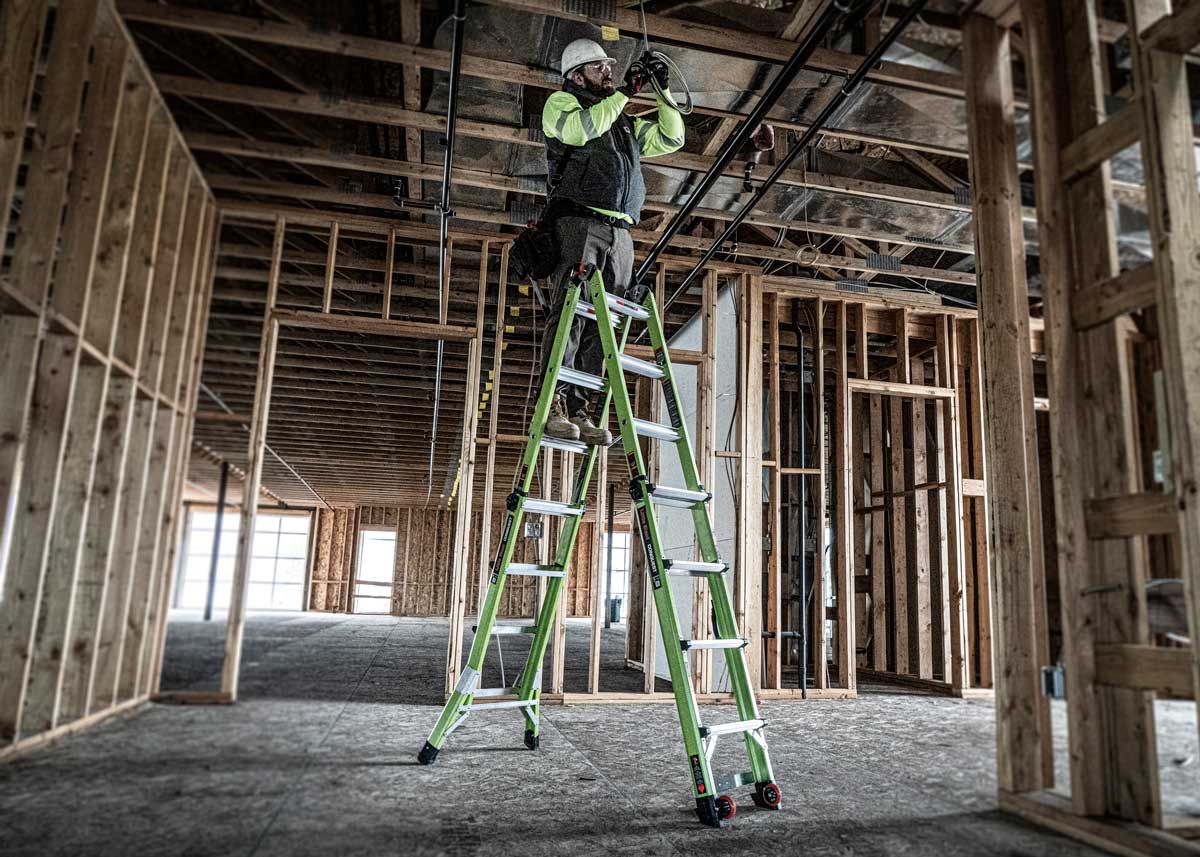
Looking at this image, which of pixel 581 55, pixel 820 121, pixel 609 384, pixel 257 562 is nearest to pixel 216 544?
pixel 257 562

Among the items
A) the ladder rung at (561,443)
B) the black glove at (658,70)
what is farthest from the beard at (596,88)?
the ladder rung at (561,443)

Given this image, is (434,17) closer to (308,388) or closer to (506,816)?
(308,388)

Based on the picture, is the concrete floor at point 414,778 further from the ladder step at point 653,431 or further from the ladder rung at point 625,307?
the ladder rung at point 625,307

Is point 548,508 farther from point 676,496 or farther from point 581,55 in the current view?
point 581,55

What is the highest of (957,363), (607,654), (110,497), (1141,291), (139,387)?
(957,363)

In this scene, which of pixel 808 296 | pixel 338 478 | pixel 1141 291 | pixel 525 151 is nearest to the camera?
pixel 338 478

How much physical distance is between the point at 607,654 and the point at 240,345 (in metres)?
10.2

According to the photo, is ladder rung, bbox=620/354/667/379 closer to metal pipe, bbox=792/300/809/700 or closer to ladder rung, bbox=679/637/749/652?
ladder rung, bbox=679/637/749/652

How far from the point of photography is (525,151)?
5188mm

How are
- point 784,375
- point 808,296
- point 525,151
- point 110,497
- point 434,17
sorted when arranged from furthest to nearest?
point 784,375 < point 808,296 < point 525,151 < point 434,17 < point 110,497

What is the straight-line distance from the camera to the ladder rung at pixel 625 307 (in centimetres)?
318

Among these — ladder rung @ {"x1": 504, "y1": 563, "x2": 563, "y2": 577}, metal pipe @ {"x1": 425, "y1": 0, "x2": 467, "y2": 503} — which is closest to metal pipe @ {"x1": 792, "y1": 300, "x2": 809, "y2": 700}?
metal pipe @ {"x1": 425, "y1": 0, "x2": 467, "y2": 503}

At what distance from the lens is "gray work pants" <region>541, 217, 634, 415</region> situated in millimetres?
3117

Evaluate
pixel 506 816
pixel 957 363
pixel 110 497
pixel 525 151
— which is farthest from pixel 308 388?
pixel 957 363
